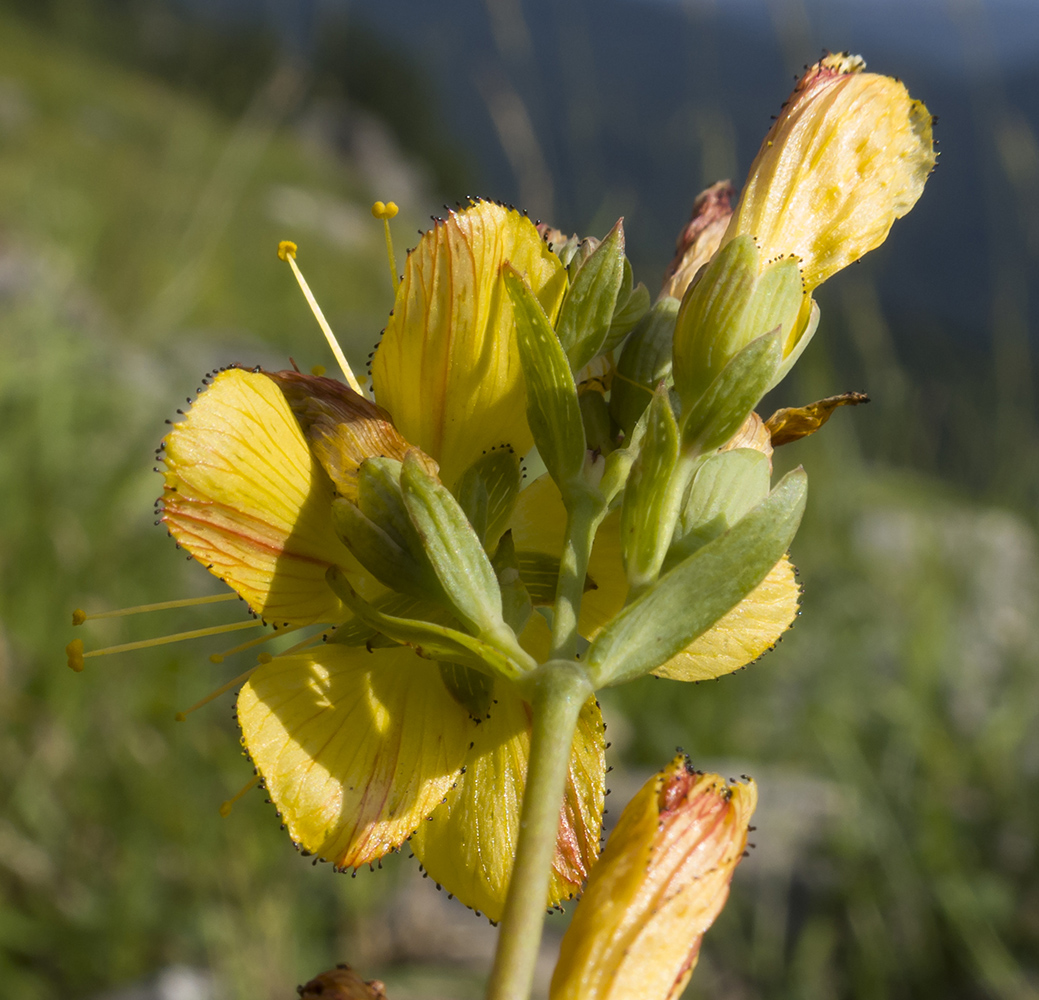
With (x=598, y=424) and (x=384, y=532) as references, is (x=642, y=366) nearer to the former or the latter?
(x=598, y=424)

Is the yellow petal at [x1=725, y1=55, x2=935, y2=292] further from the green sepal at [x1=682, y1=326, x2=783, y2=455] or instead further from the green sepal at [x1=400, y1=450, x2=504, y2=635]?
the green sepal at [x1=400, y1=450, x2=504, y2=635]

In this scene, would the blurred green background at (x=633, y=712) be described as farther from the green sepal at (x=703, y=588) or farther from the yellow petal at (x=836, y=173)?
the green sepal at (x=703, y=588)

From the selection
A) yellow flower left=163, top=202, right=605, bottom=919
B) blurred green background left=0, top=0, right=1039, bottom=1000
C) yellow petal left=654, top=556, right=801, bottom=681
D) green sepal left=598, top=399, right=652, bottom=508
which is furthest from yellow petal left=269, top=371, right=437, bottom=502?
blurred green background left=0, top=0, right=1039, bottom=1000

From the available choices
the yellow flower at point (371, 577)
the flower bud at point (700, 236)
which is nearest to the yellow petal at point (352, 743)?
the yellow flower at point (371, 577)

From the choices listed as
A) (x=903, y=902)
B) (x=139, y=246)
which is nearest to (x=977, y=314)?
A: (x=139, y=246)

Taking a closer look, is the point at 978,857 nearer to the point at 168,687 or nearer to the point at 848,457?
the point at 848,457
